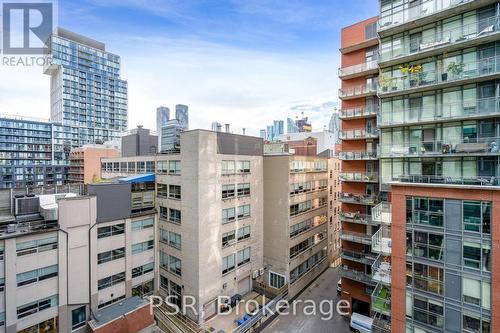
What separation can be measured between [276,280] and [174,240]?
13001mm

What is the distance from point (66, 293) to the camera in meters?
20.0

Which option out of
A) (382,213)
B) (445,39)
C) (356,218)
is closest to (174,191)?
(356,218)

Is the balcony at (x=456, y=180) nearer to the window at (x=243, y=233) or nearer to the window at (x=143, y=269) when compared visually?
the window at (x=243, y=233)

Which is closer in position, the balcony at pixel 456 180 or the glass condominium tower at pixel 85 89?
the balcony at pixel 456 180

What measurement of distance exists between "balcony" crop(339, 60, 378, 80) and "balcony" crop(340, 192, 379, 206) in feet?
39.7

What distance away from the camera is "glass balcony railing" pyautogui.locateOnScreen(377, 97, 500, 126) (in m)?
15.0

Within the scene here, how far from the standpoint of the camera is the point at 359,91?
24.5 meters

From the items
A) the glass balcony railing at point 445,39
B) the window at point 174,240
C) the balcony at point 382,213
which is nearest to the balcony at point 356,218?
the balcony at point 382,213

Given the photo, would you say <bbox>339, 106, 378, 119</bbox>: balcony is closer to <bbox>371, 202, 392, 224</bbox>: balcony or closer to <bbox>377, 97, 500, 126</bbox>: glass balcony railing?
<bbox>377, 97, 500, 126</bbox>: glass balcony railing

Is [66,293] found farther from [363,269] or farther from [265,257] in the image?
[363,269]

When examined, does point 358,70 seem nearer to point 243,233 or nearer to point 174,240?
point 243,233

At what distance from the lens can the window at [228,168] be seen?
25.5 m

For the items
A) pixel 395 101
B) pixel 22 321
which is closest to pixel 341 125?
pixel 395 101

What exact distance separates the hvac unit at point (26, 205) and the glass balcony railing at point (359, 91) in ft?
99.5
